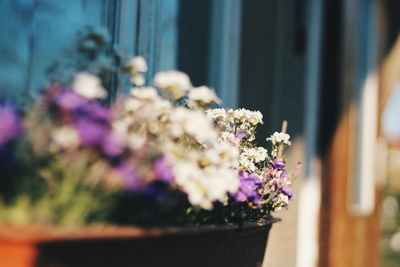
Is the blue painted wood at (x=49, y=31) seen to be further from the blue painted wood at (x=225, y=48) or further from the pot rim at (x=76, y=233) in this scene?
the pot rim at (x=76, y=233)

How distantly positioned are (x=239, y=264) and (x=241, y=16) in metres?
1.68

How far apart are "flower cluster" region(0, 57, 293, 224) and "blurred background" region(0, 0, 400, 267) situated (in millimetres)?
232

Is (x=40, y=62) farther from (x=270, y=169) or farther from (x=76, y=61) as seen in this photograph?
(x=270, y=169)

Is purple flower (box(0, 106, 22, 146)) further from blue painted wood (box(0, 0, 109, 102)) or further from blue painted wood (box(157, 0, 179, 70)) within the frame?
blue painted wood (box(157, 0, 179, 70))

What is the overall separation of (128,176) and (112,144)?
0.08 m

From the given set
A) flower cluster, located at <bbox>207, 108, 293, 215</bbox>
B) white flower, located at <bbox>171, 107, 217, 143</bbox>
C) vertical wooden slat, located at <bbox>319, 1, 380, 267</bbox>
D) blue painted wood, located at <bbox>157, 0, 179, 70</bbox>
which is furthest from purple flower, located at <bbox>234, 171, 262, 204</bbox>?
vertical wooden slat, located at <bbox>319, 1, 380, 267</bbox>

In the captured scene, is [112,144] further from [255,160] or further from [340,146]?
[340,146]

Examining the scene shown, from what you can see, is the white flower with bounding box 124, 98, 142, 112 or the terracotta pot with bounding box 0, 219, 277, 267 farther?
the white flower with bounding box 124, 98, 142, 112

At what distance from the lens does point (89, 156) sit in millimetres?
1158

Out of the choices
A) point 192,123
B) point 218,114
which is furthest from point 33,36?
point 192,123

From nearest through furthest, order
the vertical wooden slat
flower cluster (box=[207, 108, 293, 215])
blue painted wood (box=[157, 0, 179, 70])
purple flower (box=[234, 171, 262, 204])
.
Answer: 1. purple flower (box=[234, 171, 262, 204])
2. flower cluster (box=[207, 108, 293, 215])
3. blue painted wood (box=[157, 0, 179, 70])
4. the vertical wooden slat

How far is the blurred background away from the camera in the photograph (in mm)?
2070

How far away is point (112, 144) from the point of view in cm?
115

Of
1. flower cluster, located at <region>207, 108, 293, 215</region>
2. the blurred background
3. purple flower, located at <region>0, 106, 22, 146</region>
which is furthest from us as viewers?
the blurred background
